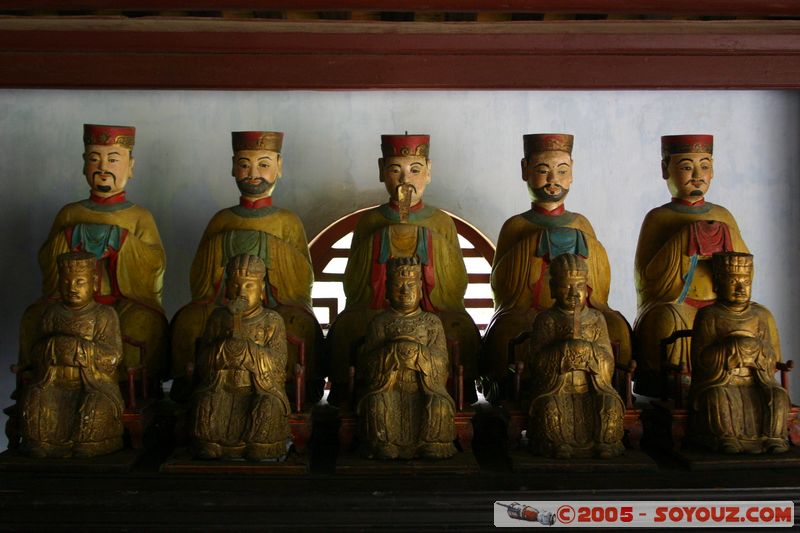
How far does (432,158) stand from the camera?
6609mm

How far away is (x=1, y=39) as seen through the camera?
617cm

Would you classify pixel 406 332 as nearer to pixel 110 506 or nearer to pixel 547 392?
pixel 547 392

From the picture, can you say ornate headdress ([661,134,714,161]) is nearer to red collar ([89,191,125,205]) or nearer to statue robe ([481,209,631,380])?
statue robe ([481,209,631,380])

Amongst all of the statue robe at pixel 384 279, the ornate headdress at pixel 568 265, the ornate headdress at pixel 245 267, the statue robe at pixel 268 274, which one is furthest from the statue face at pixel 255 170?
the ornate headdress at pixel 568 265

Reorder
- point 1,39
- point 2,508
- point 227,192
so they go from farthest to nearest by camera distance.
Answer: point 227,192 < point 1,39 < point 2,508

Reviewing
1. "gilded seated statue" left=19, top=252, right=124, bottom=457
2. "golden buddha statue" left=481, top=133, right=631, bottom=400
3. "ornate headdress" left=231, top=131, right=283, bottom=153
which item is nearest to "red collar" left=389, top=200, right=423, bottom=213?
"golden buddha statue" left=481, top=133, right=631, bottom=400

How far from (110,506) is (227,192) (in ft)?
9.28

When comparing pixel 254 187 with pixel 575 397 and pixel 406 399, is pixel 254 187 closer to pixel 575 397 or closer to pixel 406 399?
pixel 406 399

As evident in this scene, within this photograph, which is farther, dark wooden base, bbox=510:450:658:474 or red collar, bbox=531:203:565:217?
red collar, bbox=531:203:565:217

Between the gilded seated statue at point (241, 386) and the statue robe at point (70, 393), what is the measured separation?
41 cm

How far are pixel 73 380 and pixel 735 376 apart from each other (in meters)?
3.00

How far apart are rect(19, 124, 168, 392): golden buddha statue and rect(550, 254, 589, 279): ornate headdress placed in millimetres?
2131

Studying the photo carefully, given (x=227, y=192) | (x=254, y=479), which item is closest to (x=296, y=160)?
(x=227, y=192)

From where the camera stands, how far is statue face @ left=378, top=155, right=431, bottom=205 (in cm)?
541
